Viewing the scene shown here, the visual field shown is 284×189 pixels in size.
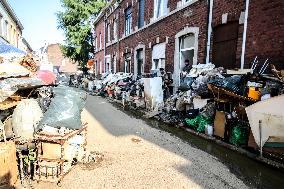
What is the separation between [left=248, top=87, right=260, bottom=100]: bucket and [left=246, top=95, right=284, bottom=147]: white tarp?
80 centimetres

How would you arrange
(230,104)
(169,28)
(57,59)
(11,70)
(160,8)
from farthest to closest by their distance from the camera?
(57,59), (160,8), (169,28), (230,104), (11,70)

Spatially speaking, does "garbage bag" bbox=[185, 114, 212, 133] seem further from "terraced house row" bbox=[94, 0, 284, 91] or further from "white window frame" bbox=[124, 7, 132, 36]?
"white window frame" bbox=[124, 7, 132, 36]

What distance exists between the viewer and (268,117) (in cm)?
510

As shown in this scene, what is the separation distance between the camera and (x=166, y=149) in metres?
5.97

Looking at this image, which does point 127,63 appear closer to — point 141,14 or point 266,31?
point 141,14

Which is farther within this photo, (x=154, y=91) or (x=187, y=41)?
(x=187, y=41)

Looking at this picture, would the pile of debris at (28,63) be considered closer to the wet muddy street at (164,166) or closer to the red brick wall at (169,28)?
the wet muddy street at (164,166)

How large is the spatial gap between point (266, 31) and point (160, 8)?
7.76 m

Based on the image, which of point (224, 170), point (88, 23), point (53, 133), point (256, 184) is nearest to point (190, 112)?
point (224, 170)

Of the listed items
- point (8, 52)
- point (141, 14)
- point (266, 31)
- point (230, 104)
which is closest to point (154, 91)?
point (230, 104)

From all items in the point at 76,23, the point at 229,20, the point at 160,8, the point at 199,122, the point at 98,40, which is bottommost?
the point at 199,122

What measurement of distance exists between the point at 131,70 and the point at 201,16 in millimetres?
9212

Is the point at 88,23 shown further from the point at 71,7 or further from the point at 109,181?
the point at 109,181

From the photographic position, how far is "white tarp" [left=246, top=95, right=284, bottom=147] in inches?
195
